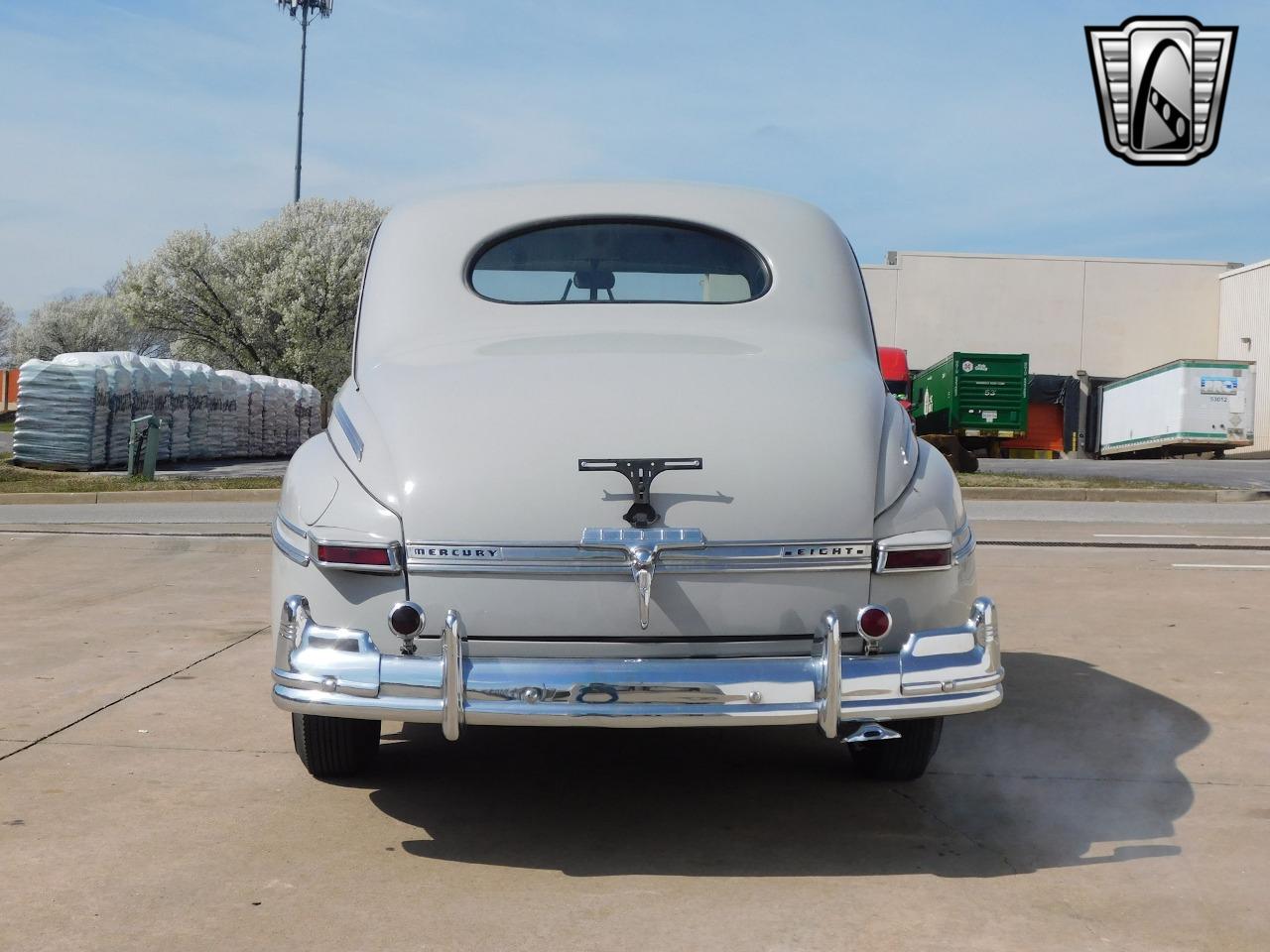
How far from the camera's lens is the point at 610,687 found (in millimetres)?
3434

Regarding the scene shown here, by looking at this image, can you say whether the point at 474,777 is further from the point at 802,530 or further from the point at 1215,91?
the point at 1215,91

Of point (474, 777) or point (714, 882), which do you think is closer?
point (714, 882)

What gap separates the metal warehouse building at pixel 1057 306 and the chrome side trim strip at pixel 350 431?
173 feet

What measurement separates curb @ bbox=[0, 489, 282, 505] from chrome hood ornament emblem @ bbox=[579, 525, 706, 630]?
15.0 m

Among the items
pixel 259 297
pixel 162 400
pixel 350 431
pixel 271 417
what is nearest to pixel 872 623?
pixel 350 431

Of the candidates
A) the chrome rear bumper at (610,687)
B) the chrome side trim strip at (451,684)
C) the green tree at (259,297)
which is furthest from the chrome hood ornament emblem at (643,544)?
the green tree at (259,297)

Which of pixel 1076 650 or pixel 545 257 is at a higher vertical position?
pixel 545 257

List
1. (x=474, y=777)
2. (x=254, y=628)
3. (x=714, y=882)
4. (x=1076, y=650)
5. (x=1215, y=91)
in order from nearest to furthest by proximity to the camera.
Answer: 1. (x=714, y=882)
2. (x=474, y=777)
3. (x=1076, y=650)
4. (x=254, y=628)
5. (x=1215, y=91)

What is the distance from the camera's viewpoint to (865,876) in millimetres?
3559

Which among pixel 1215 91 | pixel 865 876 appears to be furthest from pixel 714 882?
pixel 1215 91

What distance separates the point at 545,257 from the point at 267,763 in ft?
6.43

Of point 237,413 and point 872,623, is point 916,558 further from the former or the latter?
→ point 237,413

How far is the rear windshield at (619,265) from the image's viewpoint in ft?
15.5

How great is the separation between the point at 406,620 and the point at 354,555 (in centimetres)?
23
